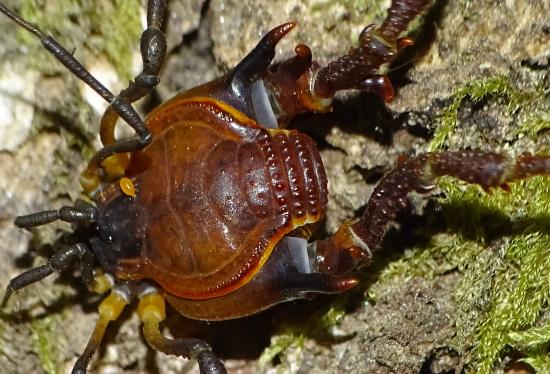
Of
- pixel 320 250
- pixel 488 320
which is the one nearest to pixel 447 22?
pixel 320 250

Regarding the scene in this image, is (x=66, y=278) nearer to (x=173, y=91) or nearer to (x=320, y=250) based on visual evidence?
(x=173, y=91)

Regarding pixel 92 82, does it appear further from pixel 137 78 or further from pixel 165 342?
pixel 165 342

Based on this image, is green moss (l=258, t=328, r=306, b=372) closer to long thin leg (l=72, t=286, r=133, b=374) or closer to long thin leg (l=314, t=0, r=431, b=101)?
long thin leg (l=72, t=286, r=133, b=374)

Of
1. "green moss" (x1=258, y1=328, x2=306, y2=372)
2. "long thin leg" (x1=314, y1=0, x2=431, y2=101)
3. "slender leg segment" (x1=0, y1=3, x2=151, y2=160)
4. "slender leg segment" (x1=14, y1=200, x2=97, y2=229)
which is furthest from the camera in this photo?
"green moss" (x1=258, y1=328, x2=306, y2=372)

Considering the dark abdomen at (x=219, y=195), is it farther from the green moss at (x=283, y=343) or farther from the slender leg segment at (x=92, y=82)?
the green moss at (x=283, y=343)

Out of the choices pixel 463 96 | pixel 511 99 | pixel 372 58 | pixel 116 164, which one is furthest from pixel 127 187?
pixel 511 99

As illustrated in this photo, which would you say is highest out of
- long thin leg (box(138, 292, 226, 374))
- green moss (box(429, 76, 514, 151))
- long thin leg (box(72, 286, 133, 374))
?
green moss (box(429, 76, 514, 151))

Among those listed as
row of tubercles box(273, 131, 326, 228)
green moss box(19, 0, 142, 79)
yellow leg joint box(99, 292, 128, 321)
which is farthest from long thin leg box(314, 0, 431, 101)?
yellow leg joint box(99, 292, 128, 321)
